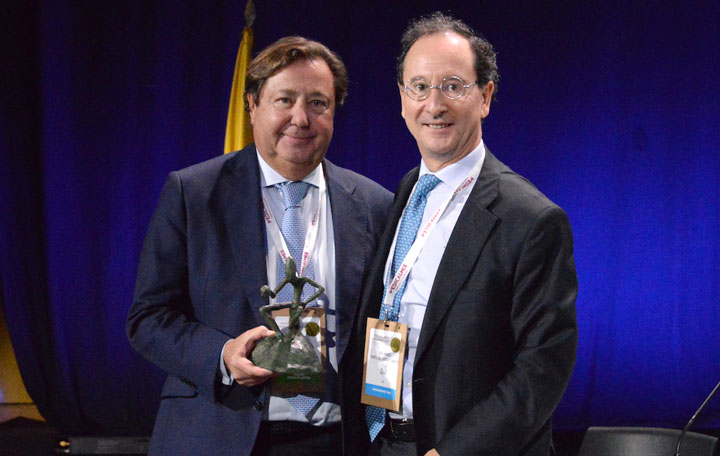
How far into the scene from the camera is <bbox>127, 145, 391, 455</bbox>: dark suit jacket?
203 centimetres

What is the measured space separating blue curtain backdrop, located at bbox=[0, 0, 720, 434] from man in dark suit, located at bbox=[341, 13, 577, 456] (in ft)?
11.4

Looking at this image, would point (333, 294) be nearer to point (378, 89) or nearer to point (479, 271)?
point (479, 271)

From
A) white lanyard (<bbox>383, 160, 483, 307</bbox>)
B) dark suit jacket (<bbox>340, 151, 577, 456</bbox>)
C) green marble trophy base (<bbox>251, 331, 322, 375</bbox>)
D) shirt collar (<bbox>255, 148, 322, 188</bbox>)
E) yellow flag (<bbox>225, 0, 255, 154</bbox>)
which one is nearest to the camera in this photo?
dark suit jacket (<bbox>340, 151, 577, 456</bbox>)

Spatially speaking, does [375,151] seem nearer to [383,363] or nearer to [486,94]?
[486,94]

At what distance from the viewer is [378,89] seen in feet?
17.8

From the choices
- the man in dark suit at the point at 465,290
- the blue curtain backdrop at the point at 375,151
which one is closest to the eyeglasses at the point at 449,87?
the man in dark suit at the point at 465,290

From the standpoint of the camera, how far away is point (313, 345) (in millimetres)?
2008

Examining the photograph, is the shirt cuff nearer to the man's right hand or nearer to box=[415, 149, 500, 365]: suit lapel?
the man's right hand

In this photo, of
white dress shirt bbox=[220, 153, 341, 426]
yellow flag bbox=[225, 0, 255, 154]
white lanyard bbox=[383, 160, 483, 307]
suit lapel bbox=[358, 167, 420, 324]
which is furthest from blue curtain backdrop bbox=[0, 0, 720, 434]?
white lanyard bbox=[383, 160, 483, 307]

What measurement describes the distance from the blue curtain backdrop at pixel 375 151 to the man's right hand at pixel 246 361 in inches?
139

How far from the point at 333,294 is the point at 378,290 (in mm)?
231

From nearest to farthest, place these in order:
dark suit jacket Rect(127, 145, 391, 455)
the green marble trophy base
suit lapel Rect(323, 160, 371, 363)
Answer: the green marble trophy base
dark suit jacket Rect(127, 145, 391, 455)
suit lapel Rect(323, 160, 371, 363)

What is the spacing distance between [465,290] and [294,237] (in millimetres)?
643

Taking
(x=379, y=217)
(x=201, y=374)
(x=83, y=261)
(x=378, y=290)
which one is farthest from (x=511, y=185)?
(x=83, y=261)
